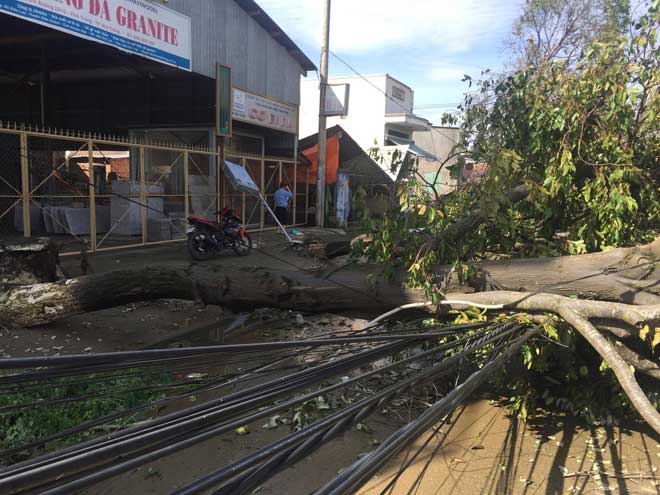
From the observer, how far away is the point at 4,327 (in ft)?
17.2

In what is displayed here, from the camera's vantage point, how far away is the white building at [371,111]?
25.9 m

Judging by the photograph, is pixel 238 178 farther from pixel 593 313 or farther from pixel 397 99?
pixel 397 99

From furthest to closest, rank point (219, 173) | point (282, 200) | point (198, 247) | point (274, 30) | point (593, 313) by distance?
1. point (282, 200)
2. point (274, 30)
3. point (219, 173)
4. point (198, 247)
5. point (593, 313)

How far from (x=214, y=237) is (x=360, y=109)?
18.9 m

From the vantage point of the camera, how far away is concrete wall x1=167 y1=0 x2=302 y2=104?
1165 centimetres

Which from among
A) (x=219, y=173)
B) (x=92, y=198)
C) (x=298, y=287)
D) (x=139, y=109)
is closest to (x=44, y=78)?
(x=139, y=109)

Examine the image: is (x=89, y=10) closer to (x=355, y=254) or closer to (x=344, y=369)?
(x=355, y=254)

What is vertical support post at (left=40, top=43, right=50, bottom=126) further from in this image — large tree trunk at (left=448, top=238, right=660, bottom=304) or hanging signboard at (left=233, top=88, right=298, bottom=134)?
large tree trunk at (left=448, top=238, right=660, bottom=304)

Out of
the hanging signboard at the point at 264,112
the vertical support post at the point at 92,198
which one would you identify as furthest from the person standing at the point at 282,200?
the vertical support post at the point at 92,198

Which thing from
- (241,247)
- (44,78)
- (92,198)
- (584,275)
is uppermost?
(44,78)

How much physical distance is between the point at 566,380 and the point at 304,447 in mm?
3751

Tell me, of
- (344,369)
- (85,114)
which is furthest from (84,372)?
(85,114)

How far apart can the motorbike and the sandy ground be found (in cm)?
405

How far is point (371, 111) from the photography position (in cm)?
2634
